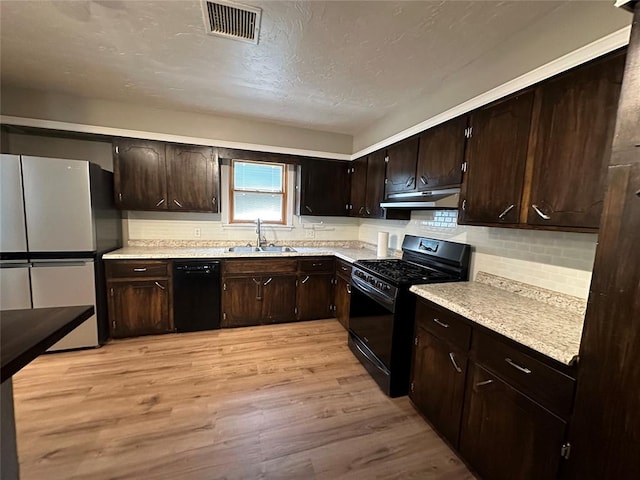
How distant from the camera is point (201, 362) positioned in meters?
2.62

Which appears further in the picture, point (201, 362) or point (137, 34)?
point (201, 362)

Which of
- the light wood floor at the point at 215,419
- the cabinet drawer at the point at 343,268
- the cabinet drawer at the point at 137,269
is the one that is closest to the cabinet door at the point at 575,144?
the light wood floor at the point at 215,419

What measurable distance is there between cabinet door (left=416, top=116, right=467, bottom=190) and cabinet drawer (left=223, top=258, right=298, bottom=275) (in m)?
1.83

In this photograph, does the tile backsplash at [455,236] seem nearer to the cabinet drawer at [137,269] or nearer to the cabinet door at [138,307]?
the cabinet drawer at [137,269]

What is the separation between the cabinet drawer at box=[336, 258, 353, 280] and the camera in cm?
319

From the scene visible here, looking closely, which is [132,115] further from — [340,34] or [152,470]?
[152,470]

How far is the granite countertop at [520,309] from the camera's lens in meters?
1.20

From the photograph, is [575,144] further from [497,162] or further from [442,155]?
[442,155]

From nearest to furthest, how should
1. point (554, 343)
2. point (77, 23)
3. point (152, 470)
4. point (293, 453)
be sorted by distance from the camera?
point (554, 343)
point (152, 470)
point (293, 453)
point (77, 23)

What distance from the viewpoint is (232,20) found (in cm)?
174

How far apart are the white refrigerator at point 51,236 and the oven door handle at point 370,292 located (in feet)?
8.81

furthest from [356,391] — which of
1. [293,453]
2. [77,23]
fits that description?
[77,23]

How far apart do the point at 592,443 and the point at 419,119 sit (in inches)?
105

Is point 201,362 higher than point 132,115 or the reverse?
the reverse
